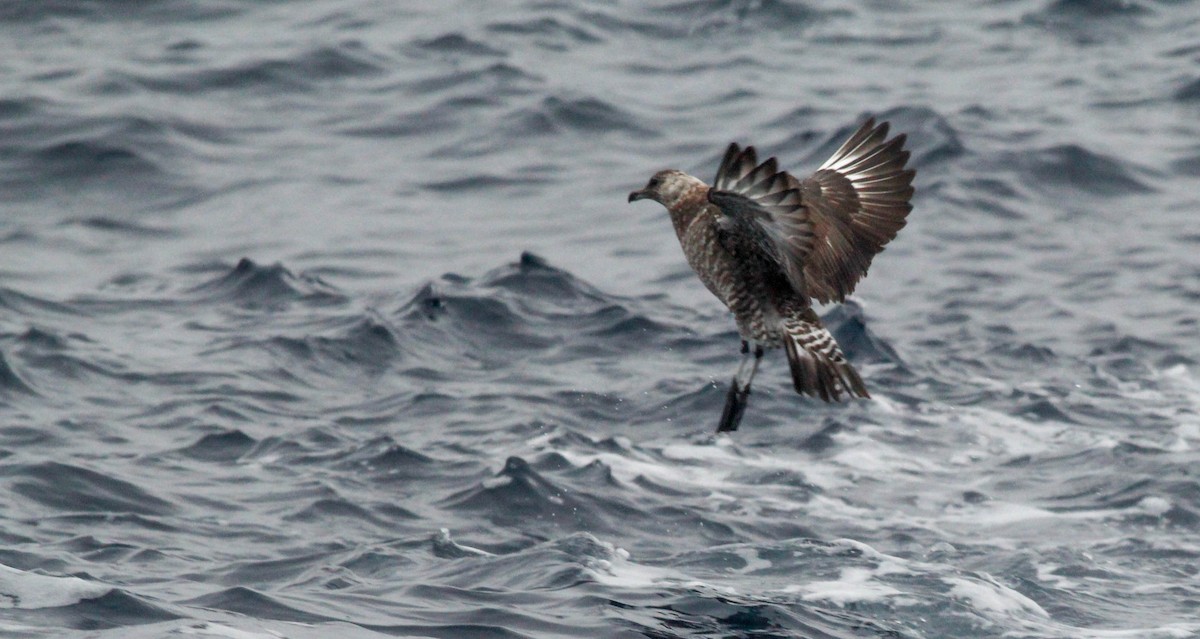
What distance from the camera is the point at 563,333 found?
1162cm

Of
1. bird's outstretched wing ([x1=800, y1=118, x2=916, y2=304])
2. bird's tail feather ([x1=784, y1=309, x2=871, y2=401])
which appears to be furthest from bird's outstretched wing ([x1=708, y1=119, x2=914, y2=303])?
bird's tail feather ([x1=784, y1=309, x2=871, y2=401])

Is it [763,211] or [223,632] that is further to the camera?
[223,632]

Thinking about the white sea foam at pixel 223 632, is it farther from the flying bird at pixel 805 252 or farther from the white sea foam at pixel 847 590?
the white sea foam at pixel 847 590

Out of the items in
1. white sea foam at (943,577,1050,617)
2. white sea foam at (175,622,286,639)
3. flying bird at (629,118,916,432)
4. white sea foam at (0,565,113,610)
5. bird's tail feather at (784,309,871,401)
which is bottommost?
white sea foam at (943,577,1050,617)

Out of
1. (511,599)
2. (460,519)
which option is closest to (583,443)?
(460,519)

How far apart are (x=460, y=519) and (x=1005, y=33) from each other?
11516mm

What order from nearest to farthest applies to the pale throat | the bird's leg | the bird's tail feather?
the bird's tail feather → the pale throat → the bird's leg

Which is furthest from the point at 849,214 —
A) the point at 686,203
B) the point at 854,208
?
the point at 686,203

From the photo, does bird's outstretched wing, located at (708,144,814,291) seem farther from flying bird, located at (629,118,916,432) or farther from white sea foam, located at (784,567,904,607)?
white sea foam, located at (784,567,904,607)

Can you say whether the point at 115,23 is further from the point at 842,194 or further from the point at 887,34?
the point at 842,194

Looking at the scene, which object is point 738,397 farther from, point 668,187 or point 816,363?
point 668,187

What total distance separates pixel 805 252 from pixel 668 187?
970 mm

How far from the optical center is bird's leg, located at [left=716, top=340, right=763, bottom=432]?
7.62 meters

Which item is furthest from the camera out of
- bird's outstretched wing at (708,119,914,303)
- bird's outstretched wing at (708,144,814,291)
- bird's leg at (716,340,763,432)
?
bird's leg at (716,340,763,432)
